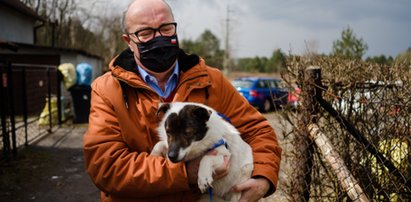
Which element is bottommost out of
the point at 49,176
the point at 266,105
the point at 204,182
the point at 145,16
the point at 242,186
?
the point at 49,176

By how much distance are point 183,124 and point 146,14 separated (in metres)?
0.86

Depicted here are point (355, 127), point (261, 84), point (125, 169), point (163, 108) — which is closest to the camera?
point (125, 169)

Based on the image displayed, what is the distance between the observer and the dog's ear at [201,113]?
112 inches

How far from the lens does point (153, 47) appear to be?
9.87 ft

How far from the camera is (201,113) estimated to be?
113 inches

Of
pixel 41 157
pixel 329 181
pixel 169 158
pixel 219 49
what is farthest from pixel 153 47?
pixel 219 49

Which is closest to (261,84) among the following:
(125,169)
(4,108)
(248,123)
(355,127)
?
(4,108)

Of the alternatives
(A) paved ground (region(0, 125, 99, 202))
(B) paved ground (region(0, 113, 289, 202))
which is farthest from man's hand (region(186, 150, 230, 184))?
(A) paved ground (region(0, 125, 99, 202))

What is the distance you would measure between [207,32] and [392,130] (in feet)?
243

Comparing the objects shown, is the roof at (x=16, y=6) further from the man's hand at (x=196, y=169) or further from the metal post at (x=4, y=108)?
the man's hand at (x=196, y=169)

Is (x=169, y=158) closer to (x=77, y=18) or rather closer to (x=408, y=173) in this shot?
(x=408, y=173)

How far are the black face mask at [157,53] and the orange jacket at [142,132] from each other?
Answer: 0.11m

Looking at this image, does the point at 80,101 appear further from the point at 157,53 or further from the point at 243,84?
the point at 157,53

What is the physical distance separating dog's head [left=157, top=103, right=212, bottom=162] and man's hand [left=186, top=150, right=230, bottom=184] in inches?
3.5
